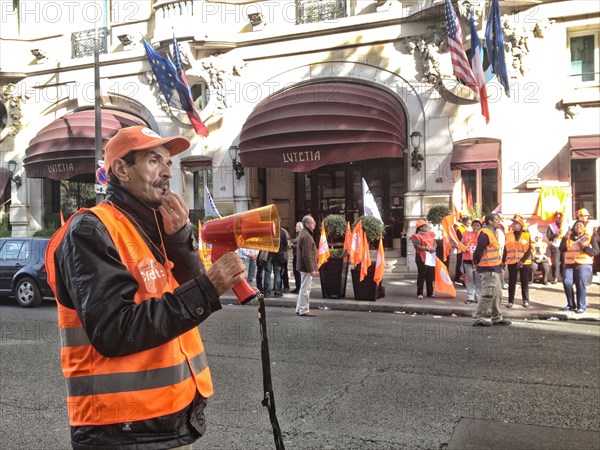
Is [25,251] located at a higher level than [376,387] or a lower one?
higher

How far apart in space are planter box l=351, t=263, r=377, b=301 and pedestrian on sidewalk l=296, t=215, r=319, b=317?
1.58 m

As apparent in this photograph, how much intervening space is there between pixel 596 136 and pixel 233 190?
1002 cm

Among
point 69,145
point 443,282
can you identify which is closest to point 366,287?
point 443,282

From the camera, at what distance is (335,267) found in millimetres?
11867

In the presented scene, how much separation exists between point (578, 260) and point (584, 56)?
22.9 feet

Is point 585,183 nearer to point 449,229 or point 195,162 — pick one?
point 449,229

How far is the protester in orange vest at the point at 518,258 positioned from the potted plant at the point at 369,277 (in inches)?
103

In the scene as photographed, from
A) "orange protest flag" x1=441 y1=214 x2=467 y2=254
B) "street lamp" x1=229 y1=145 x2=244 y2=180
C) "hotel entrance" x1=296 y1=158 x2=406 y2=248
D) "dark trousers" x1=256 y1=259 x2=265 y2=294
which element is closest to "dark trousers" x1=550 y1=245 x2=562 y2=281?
"orange protest flag" x1=441 y1=214 x2=467 y2=254

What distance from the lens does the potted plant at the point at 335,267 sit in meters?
11.8

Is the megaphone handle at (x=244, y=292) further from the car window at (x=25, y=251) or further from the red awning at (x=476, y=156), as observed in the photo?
the red awning at (x=476, y=156)

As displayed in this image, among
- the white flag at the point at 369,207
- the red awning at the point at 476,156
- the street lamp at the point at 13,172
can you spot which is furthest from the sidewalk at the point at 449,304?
the street lamp at the point at 13,172

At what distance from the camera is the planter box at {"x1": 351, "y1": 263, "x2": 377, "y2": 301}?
11.4m

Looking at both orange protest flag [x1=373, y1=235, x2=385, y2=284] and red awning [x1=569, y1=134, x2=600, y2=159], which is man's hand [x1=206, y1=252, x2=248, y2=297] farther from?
red awning [x1=569, y1=134, x2=600, y2=159]

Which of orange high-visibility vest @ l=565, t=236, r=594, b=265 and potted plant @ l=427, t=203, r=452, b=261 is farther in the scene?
potted plant @ l=427, t=203, r=452, b=261
